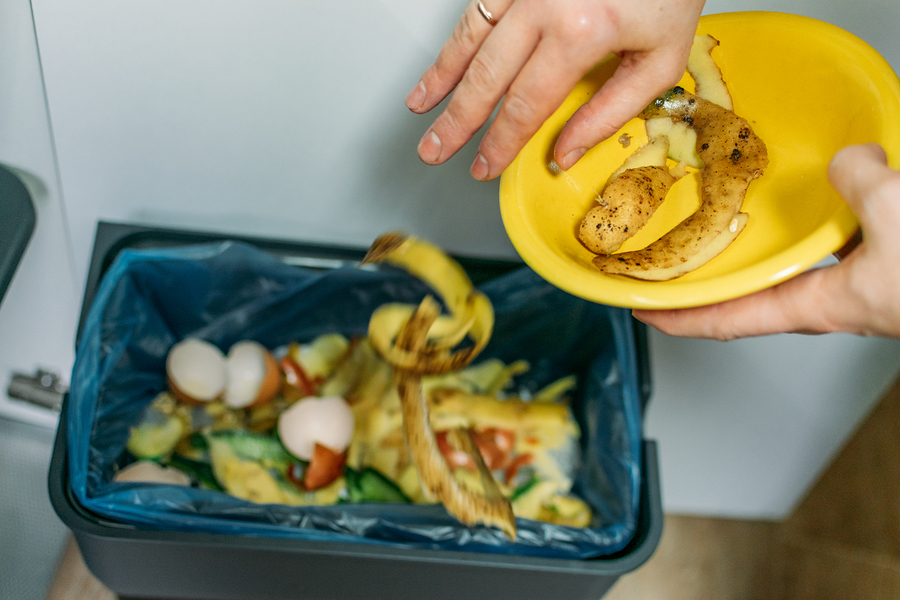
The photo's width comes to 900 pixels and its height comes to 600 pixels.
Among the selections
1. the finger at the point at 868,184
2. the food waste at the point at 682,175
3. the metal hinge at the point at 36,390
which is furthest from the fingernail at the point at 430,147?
the metal hinge at the point at 36,390

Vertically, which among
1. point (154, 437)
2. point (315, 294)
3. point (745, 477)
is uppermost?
point (315, 294)

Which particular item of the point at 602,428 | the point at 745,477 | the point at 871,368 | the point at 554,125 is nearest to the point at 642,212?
the point at 554,125

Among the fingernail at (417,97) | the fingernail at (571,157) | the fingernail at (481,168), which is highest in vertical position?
the fingernail at (417,97)

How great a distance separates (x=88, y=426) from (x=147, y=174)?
0.26m

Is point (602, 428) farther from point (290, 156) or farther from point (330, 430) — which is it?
point (290, 156)

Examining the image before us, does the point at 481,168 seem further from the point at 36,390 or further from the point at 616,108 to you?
the point at 36,390

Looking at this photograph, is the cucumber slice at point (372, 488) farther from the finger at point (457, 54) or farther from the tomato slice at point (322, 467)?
the finger at point (457, 54)

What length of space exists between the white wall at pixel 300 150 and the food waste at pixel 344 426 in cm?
9

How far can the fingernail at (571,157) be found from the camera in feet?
1.39

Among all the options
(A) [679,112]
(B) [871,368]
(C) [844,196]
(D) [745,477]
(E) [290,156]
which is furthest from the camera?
(D) [745,477]

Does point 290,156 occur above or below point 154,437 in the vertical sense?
above

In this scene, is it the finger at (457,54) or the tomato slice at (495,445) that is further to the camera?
the tomato slice at (495,445)

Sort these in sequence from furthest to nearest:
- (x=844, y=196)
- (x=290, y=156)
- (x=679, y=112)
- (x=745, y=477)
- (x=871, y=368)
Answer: (x=745, y=477)
(x=871, y=368)
(x=290, y=156)
(x=679, y=112)
(x=844, y=196)

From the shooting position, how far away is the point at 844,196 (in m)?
0.37
